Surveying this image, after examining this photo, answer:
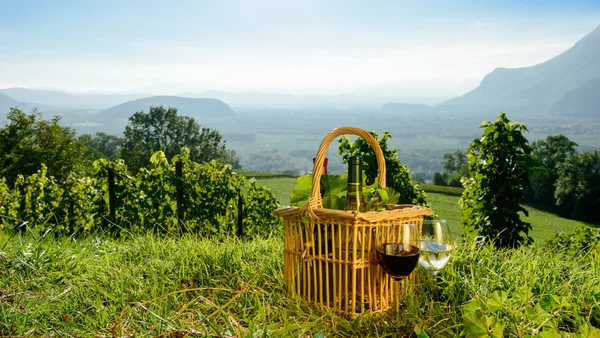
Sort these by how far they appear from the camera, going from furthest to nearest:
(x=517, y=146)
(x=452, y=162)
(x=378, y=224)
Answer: (x=452, y=162) < (x=517, y=146) < (x=378, y=224)

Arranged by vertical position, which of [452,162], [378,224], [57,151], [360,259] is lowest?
[452,162]

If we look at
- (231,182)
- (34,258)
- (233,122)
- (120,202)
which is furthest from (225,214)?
(233,122)

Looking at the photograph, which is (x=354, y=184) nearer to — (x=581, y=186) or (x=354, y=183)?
(x=354, y=183)

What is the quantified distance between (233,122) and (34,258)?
169m

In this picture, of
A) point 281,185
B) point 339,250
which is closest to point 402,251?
point 339,250

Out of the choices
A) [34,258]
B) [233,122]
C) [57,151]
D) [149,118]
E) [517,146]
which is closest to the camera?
[34,258]

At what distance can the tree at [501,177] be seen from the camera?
5590mm

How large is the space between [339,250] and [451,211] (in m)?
22.9

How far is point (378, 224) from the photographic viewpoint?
229 cm

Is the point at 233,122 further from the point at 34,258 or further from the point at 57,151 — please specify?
the point at 34,258

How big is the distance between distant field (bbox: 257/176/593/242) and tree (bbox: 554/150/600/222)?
11.9 ft

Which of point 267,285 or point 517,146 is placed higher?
point 517,146

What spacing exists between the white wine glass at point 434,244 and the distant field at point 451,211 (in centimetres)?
1840

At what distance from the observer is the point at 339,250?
91.7 inches
